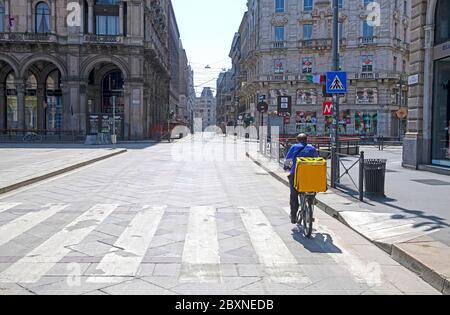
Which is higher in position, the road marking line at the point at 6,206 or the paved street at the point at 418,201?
the paved street at the point at 418,201

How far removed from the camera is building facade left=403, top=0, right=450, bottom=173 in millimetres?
15227

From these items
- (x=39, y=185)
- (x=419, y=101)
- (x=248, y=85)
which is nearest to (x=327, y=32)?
(x=248, y=85)

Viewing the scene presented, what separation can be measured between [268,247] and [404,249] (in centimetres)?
181

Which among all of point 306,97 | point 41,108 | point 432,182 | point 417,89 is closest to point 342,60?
point 306,97

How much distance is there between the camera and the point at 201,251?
5988 mm

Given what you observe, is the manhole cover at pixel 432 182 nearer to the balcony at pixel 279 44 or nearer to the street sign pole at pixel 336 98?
the street sign pole at pixel 336 98

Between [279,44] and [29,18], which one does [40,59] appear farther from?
[279,44]

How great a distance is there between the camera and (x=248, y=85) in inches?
2586

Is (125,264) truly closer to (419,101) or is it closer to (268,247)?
(268,247)

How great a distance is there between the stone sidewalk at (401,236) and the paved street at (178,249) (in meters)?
0.15

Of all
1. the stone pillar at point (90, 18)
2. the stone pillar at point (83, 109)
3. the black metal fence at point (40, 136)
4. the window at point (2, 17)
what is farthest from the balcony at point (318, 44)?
the window at point (2, 17)

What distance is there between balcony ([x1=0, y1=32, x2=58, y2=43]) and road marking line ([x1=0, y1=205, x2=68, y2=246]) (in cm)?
3807

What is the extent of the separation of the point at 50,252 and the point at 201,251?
6.66 ft

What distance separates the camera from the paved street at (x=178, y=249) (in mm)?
4688
